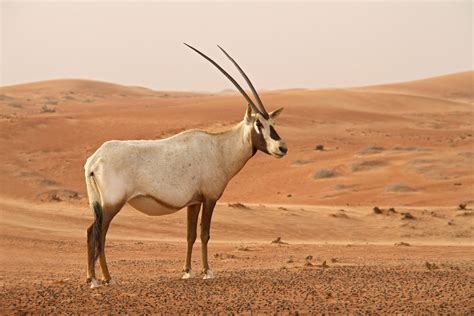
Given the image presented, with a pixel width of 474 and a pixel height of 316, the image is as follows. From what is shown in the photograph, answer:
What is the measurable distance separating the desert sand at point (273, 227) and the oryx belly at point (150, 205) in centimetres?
108

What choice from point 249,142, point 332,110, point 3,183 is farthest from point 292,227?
point 332,110

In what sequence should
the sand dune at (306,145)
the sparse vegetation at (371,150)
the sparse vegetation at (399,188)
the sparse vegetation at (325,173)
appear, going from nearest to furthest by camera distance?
the sparse vegetation at (399,188) < the sand dune at (306,145) < the sparse vegetation at (325,173) < the sparse vegetation at (371,150)

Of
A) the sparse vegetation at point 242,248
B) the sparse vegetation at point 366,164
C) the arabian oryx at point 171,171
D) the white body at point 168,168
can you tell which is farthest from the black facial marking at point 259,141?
the sparse vegetation at point 366,164

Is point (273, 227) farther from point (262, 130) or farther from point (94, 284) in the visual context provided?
point (94, 284)

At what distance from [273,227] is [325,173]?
11.6m

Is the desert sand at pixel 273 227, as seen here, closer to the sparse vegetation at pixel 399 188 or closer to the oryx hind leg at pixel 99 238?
the sparse vegetation at pixel 399 188

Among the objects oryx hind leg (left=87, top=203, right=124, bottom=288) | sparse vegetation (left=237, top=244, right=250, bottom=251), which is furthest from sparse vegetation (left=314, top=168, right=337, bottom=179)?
oryx hind leg (left=87, top=203, right=124, bottom=288)

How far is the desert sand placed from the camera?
923 centimetres

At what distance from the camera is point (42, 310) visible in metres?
8.34

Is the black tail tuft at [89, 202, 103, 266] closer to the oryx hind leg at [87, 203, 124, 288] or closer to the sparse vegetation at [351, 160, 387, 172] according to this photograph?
the oryx hind leg at [87, 203, 124, 288]

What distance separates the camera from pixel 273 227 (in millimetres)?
22391

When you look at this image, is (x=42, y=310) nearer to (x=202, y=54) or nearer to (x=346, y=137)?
(x=202, y=54)

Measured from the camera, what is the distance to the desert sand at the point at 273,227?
9234mm

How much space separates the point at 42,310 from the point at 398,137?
4260 centimetres
